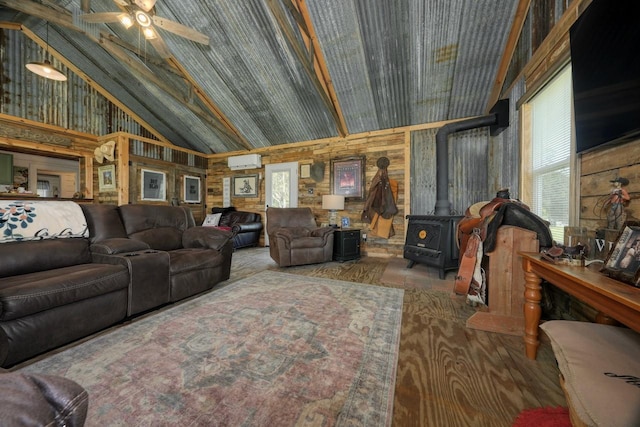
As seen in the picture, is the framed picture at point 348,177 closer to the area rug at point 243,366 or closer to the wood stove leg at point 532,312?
the area rug at point 243,366

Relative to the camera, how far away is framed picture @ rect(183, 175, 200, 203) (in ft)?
21.5

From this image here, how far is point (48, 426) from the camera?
0.46 metres

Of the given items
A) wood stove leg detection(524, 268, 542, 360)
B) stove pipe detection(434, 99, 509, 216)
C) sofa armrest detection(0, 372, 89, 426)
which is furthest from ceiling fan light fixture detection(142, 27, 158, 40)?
wood stove leg detection(524, 268, 542, 360)

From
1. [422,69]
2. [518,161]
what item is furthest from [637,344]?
[422,69]

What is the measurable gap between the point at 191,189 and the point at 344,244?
201 inches

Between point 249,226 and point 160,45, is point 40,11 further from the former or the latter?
point 249,226

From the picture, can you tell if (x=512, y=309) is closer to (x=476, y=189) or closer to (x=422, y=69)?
(x=476, y=189)

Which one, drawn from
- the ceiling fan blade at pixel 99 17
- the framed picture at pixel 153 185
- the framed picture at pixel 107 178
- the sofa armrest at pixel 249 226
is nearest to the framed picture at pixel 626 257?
the ceiling fan blade at pixel 99 17

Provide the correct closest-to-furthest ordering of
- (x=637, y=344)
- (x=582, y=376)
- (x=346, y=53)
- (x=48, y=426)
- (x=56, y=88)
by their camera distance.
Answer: (x=48, y=426)
(x=582, y=376)
(x=637, y=344)
(x=346, y=53)
(x=56, y=88)

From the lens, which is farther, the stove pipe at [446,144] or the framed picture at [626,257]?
the stove pipe at [446,144]

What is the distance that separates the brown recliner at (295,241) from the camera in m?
3.69

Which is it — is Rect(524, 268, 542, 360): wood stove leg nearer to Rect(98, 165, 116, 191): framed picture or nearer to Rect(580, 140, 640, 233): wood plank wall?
Rect(580, 140, 640, 233): wood plank wall

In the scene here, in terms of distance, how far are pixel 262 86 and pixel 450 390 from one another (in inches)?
194

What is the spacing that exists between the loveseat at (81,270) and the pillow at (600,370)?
8.62 feet
